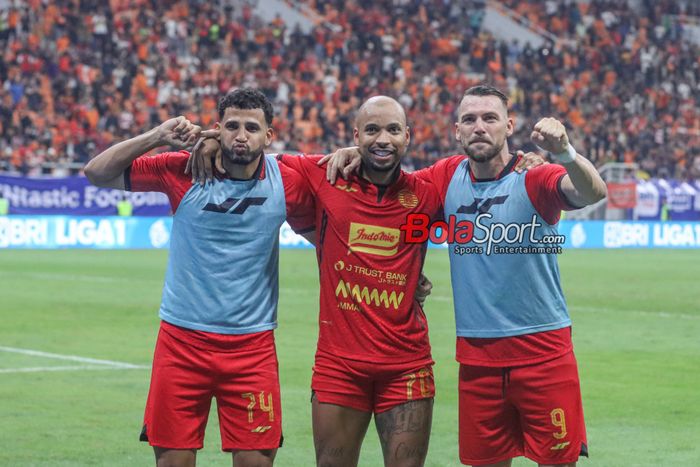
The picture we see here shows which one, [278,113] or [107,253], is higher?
[278,113]

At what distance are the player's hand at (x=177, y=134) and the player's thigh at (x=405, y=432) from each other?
1.58 meters

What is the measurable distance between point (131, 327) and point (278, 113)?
74.8 feet

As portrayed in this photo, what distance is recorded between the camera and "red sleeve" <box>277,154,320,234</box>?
6.23 metres

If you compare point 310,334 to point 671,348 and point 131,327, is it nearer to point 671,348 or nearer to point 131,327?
point 131,327

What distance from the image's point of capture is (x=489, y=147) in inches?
237

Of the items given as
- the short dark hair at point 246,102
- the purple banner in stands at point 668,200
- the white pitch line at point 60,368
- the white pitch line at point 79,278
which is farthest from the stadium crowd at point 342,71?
the short dark hair at point 246,102

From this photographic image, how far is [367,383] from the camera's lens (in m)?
6.00

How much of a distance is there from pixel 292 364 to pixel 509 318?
6.92 m

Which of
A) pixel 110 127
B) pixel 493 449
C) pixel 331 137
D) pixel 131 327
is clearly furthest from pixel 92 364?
pixel 331 137

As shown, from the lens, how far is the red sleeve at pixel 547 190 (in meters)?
5.89

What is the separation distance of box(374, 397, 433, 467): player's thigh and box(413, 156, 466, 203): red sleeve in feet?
3.44

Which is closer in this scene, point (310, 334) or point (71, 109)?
point (310, 334)

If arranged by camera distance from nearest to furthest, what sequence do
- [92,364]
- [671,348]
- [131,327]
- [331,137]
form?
1. [92,364]
2. [671,348]
3. [131,327]
4. [331,137]

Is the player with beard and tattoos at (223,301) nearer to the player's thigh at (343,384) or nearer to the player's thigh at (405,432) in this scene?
the player's thigh at (343,384)
